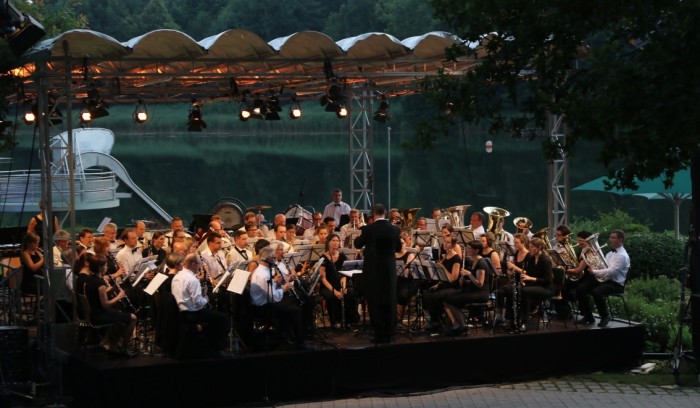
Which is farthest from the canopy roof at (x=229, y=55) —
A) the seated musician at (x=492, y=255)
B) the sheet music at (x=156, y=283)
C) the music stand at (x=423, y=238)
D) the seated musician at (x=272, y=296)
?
the seated musician at (x=272, y=296)

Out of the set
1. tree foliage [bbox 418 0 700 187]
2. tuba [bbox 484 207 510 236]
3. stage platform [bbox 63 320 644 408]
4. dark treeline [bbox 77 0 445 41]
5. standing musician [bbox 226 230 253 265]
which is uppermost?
dark treeline [bbox 77 0 445 41]

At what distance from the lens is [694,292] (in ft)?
46.3

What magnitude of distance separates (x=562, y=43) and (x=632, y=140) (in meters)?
2.01

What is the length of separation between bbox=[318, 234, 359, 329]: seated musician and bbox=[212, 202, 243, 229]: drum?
11.3m

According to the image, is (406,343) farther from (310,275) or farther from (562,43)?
(562,43)

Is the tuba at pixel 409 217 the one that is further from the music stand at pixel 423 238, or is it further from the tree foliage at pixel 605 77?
the tree foliage at pixel 605 77

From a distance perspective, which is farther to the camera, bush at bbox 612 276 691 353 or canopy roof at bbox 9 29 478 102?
bush at bbox 612 276 691 353

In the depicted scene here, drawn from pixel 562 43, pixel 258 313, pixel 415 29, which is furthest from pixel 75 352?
pixel 415 29

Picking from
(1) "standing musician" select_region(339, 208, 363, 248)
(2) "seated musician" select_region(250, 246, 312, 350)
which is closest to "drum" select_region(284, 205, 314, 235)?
(1) "standing musician" select_region(339, 208, 363, 248)

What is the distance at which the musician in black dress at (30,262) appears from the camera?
16.7 meters

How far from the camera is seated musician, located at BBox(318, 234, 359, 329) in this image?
→ 634 inches

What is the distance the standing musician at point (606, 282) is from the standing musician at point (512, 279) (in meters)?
1.02

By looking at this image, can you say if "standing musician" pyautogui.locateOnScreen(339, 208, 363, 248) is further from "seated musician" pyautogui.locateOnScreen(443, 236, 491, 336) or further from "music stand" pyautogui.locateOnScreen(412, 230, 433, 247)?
"seated musician" pyautogui.locateOnScreen(443, 236, 491, 336)

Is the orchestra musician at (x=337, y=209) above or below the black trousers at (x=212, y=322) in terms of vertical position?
above
